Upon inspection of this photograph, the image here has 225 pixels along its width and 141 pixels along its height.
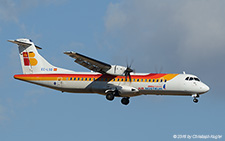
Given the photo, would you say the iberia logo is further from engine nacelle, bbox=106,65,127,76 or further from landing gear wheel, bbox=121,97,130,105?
landing gear wheel, bbox=121,97,130,105

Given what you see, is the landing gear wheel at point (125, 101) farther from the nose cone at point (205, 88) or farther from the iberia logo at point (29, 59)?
the iberia logo at point (29, 59)

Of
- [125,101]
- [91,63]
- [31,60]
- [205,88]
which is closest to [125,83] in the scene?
[125,101]

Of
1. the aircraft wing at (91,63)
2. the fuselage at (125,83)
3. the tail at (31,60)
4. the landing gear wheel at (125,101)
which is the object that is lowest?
the landing gear wheel at (125,101)

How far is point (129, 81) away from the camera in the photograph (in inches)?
1298

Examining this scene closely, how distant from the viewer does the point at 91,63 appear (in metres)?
32.6

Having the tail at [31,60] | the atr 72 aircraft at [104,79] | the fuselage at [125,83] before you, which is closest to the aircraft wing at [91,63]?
the atr 72 aircraft at [104,79]

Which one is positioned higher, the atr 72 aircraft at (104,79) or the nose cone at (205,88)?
the atr 72 aircraft at (104,79)

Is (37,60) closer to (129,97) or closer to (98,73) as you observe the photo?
(98,73)

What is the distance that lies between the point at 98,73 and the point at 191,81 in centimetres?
810

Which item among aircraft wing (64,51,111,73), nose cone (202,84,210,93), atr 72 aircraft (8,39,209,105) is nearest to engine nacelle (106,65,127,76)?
atr 72 aircraft (8,39,209,105)

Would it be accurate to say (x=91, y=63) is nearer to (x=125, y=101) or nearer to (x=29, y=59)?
(x=125, y=101)

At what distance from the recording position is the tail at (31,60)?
3562cm

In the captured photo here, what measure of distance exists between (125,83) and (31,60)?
9383mm

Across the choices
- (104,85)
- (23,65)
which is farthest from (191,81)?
(23,65)
